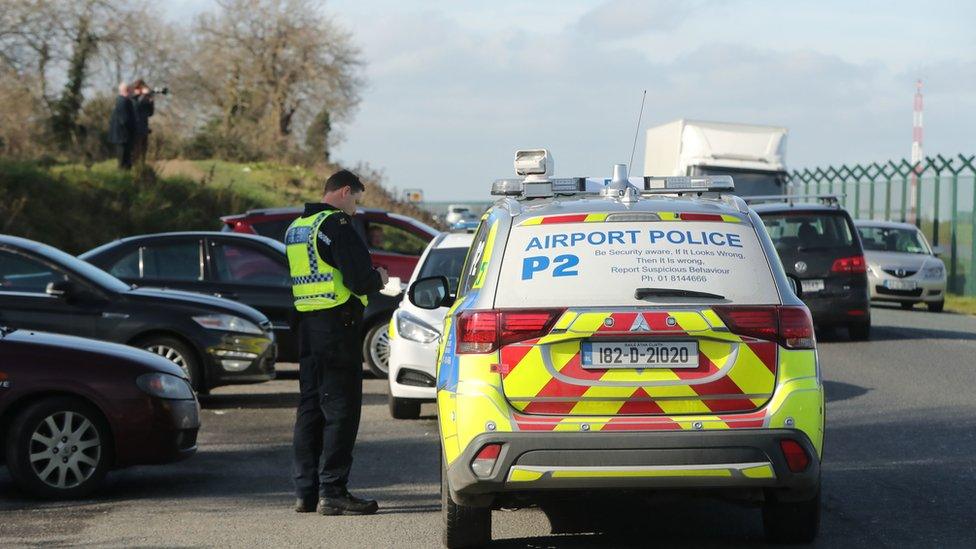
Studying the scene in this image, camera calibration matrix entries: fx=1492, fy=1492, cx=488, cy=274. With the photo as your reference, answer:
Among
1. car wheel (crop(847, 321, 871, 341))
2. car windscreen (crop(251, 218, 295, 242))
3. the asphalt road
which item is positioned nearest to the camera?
the asphalt road

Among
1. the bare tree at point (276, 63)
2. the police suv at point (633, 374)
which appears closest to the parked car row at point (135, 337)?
the police suv at point (633, 374)

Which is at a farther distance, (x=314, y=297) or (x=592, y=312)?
(x=314, y=297)

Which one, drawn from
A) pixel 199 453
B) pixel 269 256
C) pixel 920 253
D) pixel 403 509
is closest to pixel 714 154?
pixel 920 253

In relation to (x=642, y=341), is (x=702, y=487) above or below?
below

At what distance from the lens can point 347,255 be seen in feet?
26.8

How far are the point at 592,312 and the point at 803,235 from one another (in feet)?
45.0

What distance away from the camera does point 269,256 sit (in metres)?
16.0

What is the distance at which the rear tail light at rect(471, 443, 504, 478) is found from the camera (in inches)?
255

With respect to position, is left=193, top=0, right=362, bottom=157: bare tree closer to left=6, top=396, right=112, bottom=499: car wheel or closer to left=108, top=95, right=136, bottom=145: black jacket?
left=108, top=95, right=136, bottom=145: black jacket

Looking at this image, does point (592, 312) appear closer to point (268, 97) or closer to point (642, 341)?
point (642, 341)

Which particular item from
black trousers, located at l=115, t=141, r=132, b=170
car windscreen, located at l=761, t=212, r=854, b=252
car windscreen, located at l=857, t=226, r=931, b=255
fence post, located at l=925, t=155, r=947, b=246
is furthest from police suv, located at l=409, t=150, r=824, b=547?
fence post, located at l=925, t=155, r=947, b=246

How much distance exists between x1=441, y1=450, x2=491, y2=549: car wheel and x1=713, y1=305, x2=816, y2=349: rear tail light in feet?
4.78

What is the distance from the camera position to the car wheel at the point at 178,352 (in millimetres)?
13438

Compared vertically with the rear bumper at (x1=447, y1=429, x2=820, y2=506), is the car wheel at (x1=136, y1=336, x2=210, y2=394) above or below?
below
